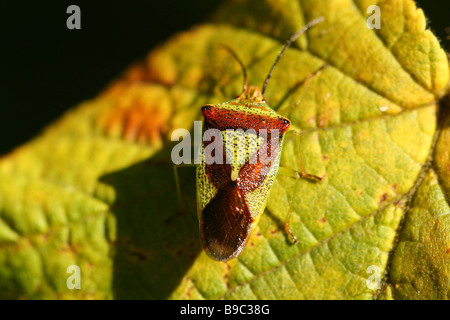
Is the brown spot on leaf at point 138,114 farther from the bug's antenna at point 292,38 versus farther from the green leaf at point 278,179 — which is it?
the bug's antenna at point 292,38

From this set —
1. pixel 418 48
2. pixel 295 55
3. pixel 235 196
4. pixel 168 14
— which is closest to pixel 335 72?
pixel 295 55

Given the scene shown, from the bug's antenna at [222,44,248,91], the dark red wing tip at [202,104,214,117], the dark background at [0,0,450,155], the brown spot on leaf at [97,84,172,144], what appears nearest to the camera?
the dark red wing tip at [202,104,214,117]

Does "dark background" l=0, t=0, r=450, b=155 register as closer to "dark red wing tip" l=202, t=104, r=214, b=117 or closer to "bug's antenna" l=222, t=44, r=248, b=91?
"bug's antenna" l=222, t=44, r=248, b=91

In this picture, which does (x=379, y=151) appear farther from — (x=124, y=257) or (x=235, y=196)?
(x=124, y=257)

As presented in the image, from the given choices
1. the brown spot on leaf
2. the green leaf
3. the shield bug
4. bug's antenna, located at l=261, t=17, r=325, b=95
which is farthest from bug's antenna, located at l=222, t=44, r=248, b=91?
the brown spot on leaf

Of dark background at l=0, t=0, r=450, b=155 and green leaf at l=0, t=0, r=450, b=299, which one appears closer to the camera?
green leaf at l=0, t=0, r=450, b=299

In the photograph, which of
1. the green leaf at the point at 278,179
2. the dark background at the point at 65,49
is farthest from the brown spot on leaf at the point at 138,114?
the dark background at the point at 65,49
